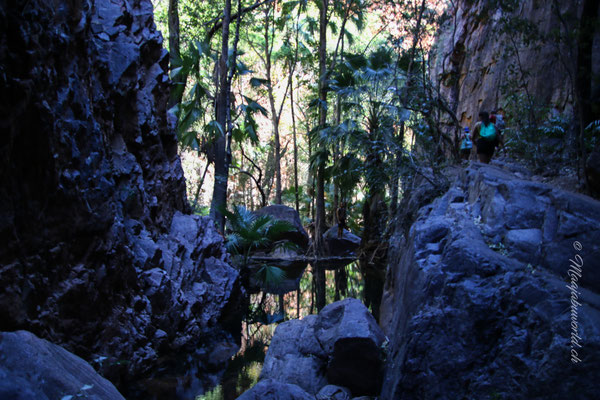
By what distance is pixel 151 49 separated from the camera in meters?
8.84

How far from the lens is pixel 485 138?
8.07m

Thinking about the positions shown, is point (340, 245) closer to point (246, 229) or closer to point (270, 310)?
point (246, 229)

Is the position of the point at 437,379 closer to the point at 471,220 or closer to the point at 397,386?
the point at 397,386

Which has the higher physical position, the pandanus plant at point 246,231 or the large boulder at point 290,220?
the pandanus plant at point 246,231

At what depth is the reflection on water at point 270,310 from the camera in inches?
253

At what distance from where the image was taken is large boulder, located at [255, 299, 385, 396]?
534 cm

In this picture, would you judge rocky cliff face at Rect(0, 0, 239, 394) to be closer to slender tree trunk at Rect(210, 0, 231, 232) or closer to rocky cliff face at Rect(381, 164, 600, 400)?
slender tree trunk at Rect(210, 0, 231, 232)

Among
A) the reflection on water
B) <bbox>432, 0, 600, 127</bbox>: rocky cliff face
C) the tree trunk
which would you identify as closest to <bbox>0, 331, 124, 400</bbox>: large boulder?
the reflection on water

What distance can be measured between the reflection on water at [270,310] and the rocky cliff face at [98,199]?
1.80 feet

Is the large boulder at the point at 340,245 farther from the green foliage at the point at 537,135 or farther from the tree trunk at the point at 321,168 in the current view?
the green foliage at the point at 537,135

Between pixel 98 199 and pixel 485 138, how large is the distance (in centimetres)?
663

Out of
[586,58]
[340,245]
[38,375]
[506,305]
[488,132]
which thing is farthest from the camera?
[340,245]

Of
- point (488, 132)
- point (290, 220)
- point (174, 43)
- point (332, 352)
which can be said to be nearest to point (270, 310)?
point (332, 352)

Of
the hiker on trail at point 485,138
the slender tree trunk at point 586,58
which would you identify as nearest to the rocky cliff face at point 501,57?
the slender tree trunk at point 586,58
